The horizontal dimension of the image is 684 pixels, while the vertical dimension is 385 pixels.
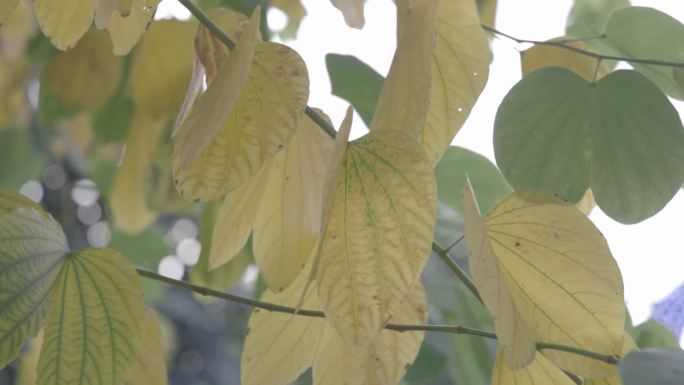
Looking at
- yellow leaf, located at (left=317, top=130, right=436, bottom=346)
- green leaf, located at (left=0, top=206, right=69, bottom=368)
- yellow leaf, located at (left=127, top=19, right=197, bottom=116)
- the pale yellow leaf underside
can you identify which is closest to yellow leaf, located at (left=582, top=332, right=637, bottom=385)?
the pale yellow leaf underside

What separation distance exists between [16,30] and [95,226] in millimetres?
2605

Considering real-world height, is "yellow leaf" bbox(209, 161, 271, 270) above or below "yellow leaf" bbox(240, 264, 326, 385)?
above

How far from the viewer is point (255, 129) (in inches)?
14.8

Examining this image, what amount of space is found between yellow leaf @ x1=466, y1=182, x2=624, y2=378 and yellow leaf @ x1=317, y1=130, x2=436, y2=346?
0.06 metres

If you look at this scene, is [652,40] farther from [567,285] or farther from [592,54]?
[567,285]

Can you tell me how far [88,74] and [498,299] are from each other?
44 cm

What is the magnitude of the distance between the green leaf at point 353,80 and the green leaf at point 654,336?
0.65 ft

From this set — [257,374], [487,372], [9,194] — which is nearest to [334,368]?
[257,374]

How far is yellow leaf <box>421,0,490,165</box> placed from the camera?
0.42 metres

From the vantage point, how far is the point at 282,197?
457 mm

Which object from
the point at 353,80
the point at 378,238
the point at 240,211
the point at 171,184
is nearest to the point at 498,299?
the point at 378,238

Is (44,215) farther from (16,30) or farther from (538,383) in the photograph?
(16,30)

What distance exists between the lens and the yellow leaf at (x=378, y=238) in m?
0.36

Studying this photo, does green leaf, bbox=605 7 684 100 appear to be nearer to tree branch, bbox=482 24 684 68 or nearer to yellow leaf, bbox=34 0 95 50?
tree branch, bbox=482 24 684 68
